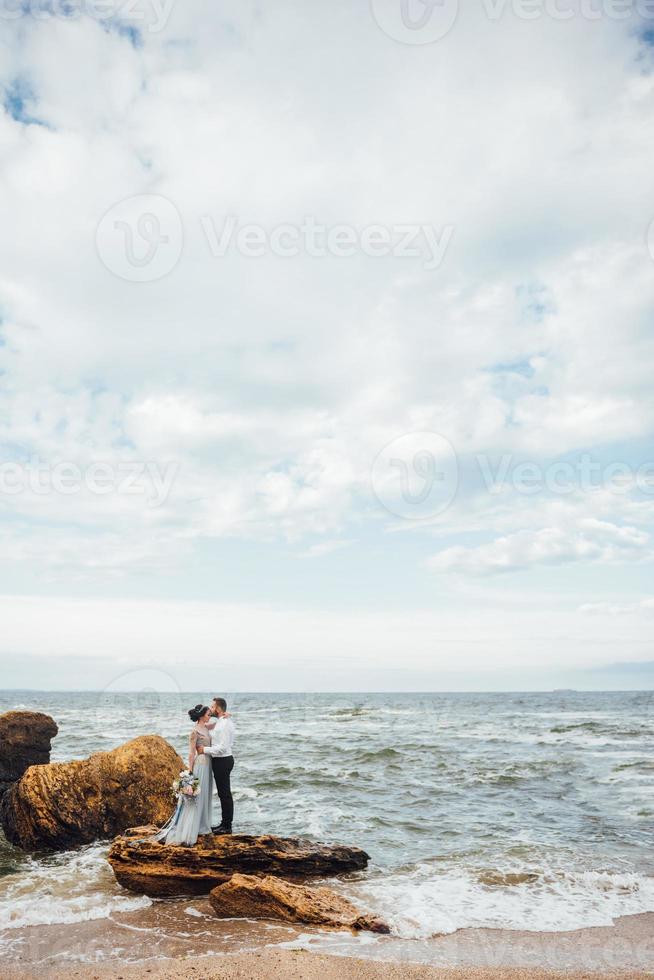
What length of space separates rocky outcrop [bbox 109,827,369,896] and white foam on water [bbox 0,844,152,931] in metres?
0.29

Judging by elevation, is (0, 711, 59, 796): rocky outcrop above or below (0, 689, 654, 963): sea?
above

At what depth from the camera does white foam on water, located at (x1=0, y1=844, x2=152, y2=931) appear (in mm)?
7988

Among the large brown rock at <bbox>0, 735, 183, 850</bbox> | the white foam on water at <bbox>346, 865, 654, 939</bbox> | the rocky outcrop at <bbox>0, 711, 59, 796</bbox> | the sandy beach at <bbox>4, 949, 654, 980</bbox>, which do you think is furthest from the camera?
the rocky outcrop at <bbox>0, 711, 59, 796</bbox>

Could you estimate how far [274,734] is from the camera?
3300cm

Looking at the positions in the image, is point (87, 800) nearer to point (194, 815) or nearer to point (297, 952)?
point (194, 815)

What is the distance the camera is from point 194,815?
9508mm

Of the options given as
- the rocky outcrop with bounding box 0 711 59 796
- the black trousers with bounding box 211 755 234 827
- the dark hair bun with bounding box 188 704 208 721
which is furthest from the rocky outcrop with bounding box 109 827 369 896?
the rocky outcrop with bounding box 0 711 59 796

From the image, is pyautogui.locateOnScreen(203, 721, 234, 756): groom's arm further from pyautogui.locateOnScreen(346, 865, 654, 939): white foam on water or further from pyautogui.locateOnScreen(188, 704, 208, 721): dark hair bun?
pyautogui.locateOnScreen(346, 865, 654, 939): white foam on water

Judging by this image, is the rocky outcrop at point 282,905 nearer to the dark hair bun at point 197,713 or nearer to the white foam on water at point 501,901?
the white foam on water at point 501,901

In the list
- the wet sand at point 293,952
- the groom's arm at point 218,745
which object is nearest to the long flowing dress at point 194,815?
the groom's arm at point 218,745

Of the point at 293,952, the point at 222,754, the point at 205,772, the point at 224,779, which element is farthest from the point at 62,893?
the point at 293,952

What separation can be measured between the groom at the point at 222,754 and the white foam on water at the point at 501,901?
7.42 feet

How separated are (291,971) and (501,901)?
12.3 feet

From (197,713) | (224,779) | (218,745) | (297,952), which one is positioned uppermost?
(197,713)
